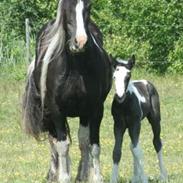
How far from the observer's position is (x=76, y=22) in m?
8.12

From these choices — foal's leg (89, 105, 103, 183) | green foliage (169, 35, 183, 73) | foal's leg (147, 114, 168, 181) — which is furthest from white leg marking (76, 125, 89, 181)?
green foliage (169, 35, 183, 73)

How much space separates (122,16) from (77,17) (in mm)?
19144

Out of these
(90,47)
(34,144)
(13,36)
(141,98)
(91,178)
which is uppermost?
(90,47)

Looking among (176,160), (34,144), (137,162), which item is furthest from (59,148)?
(34,144)

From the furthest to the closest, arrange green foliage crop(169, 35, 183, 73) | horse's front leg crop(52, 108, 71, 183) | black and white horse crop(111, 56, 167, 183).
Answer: green foliage crop(169, 35, 183, 73) < black and white horse crop(111, 56, 167, 183) < horse's front leg crop(52, 108, 71, 183)

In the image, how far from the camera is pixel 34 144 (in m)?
14.2

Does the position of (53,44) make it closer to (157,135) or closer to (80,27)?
(80,27)

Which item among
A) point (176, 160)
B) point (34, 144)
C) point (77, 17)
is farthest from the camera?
point (34, 144)

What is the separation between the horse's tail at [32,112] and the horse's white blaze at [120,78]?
107 cm

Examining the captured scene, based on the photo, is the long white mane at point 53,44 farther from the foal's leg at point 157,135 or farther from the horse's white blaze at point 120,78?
the foal's leg at point 157,135

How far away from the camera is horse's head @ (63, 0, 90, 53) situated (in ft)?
26.0

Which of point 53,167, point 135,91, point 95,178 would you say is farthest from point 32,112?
point 135,91

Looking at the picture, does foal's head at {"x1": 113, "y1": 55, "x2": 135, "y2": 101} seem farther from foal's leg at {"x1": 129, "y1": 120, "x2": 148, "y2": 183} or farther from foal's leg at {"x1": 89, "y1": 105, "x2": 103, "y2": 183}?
foal's leg at {"x1": 129, "y1": 120, "x2": 148, "y2": 183}

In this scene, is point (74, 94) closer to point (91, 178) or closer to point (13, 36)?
point (91, 178)
